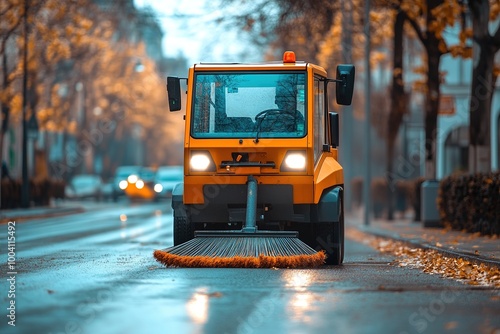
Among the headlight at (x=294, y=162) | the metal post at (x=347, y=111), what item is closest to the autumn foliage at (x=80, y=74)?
the metal post at (x=347, y=111)

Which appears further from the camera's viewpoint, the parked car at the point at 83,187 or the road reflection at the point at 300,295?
the parked car at the point at 83,187

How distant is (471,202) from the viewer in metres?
25.3

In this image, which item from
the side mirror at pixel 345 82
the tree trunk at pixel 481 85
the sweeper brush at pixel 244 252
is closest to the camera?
the sweeper brush at pixel 244 252

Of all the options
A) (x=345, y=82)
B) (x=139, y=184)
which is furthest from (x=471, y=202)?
(x=139, y=184)

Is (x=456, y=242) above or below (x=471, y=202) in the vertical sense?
below

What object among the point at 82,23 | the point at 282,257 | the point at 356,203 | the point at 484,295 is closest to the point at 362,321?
the point at 484,295

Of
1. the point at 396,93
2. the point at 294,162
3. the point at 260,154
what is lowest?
the point at 294,162

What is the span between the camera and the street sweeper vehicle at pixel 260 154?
54.0ft

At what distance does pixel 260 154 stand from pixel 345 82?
1.52 metres

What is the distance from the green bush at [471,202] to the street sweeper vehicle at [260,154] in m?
7.22

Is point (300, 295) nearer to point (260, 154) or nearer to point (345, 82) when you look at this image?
point (260, 154)

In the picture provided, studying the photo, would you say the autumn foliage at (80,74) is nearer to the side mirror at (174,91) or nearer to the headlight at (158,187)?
the headlight at (158,187)

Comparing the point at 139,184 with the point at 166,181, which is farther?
the point at 139,184

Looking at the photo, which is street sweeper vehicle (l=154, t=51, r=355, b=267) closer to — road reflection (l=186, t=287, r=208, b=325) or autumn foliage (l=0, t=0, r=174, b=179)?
road reflection (l=186, t=287, r=208, b=325)
